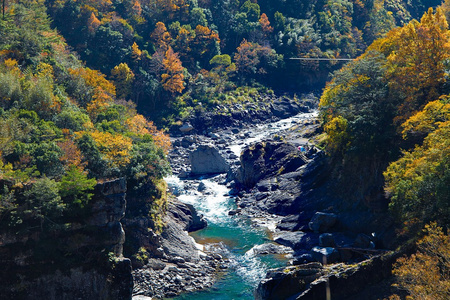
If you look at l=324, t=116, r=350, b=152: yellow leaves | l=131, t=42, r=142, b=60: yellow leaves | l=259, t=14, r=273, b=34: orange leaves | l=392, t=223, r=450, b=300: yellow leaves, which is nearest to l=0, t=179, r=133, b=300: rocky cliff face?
l=392, t=223, r=450, b=300: yellow leaves

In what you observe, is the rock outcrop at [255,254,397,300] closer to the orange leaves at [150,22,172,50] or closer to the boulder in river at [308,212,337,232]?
the boulder in river at [308,212,337,232]

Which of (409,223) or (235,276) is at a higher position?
(409,223)

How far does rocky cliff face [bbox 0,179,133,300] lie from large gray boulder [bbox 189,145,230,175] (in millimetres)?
36061

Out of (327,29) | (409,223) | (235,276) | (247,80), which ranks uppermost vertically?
(327,29)

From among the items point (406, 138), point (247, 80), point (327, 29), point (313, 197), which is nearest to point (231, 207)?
point (313, 197)

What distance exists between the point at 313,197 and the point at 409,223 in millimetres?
21348

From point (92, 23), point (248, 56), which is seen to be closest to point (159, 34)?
point (92, 23)

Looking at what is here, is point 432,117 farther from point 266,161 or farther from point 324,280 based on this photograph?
point 266,161

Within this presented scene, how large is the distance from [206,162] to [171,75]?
29406 millimetres

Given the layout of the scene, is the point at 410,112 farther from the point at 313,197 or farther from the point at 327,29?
the point at 327,29

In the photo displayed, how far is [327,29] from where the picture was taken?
125 metres

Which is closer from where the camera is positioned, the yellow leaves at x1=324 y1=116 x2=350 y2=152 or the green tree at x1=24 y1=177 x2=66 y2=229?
the green tree at x1=24 y1=177 x2=66 y2=229

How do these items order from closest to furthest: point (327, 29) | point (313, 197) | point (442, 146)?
point (442, 146), point (313, 197), point (327, 29)

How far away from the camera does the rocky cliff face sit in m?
40.6
